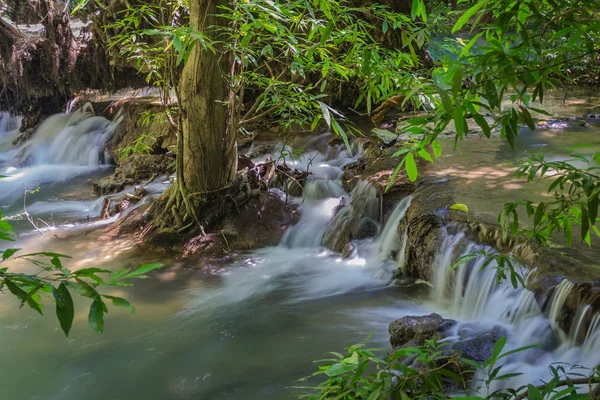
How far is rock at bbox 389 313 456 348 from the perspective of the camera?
3906mm

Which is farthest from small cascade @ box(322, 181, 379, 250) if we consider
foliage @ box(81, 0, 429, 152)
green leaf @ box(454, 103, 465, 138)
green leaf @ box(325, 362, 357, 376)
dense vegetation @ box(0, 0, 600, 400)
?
green leaf @ box(454, 103, 465, 138)

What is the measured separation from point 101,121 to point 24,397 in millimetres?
8550

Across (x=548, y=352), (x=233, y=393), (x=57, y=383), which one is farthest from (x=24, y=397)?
(x=548, y=352)

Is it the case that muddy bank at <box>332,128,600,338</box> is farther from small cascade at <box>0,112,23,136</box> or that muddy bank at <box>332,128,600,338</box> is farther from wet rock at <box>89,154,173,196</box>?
small cascade at <box>0,112,23,136</box>

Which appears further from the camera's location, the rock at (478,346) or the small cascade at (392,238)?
the small cascade at (392,238)

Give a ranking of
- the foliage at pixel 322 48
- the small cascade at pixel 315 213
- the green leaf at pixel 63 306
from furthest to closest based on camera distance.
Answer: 1. the small cascade at pixel 315 213
2. the foliage at pixel 322 48
3. the green leaf at pixel 63 306

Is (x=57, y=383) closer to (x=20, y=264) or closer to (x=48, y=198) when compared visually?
(x=20, y=264)

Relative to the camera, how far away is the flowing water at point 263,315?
4.13 meters

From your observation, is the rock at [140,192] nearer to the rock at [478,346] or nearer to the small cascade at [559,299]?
the rock at [478,346]

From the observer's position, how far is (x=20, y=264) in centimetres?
664

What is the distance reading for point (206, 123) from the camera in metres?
6.64

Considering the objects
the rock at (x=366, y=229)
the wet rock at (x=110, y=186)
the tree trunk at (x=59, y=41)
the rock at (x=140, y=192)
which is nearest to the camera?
the rock at (x=366, y=229)

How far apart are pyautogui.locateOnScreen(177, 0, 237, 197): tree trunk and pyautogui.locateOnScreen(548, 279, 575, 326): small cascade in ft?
13.2

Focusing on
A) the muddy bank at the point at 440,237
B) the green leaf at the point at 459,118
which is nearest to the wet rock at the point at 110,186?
the muddy bank at the point at 440,237
